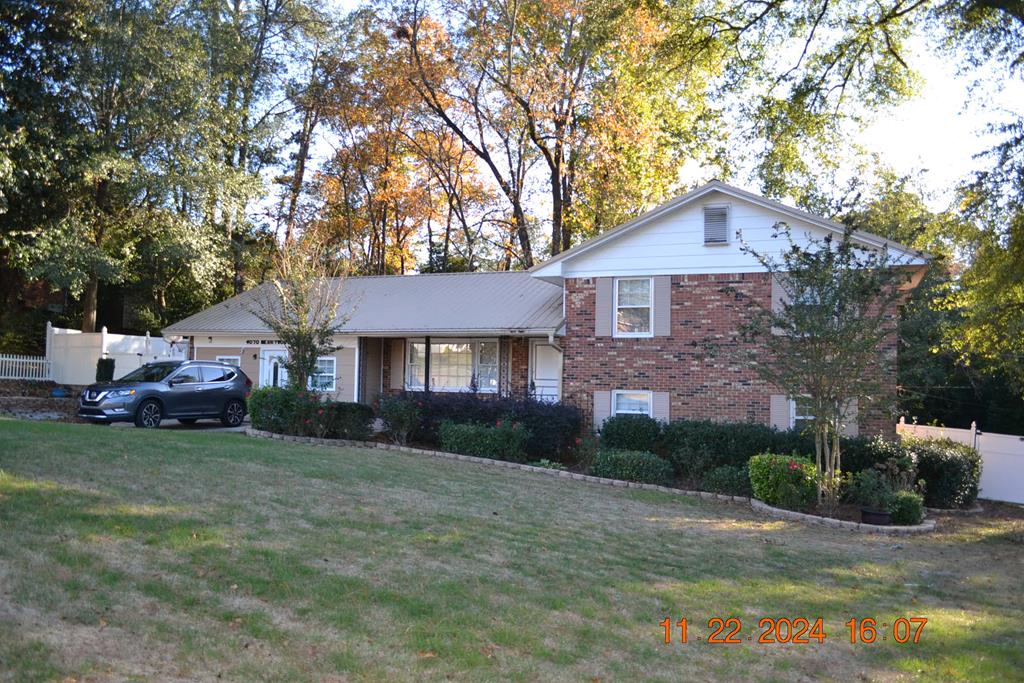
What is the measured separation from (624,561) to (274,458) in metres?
6.36

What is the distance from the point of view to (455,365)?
2409 cm

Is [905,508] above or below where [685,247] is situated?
below

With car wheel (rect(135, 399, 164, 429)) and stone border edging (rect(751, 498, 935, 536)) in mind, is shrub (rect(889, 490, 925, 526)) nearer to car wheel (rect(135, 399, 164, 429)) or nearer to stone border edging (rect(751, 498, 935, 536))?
stone border edging (rect(751, 498, 935, 536))

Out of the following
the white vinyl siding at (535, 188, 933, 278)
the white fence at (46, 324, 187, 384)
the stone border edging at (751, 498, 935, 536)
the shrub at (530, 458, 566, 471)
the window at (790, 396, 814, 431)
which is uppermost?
the white vinyl siding at (535, 188, 933, 278)

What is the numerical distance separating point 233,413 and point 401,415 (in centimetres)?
544

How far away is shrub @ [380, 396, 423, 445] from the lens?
17844 millimetres

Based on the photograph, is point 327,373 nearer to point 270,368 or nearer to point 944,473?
point 270,368

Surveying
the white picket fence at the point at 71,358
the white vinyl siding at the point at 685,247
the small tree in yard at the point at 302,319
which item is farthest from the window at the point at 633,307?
the white picket fence at the point at 71,358

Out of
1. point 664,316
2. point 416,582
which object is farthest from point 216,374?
point 416,582

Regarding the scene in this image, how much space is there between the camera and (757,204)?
1788 centimetres

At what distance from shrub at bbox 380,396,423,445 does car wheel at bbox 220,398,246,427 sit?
185 inches

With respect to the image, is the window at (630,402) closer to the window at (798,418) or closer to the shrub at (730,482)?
the window at (798,418)

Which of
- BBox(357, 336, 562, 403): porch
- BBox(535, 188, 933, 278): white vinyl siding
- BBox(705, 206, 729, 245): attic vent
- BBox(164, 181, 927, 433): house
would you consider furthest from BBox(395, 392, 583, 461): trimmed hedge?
BBox(705, 206, 729, 245): attic vent

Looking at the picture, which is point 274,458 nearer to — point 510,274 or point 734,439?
point 734,439
